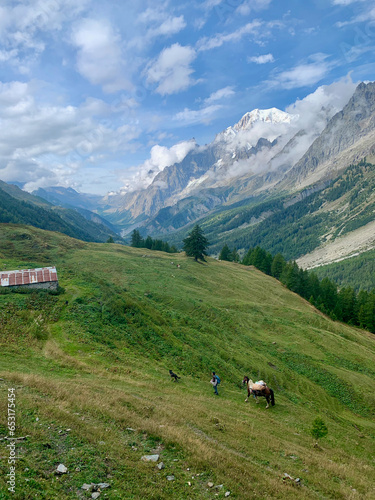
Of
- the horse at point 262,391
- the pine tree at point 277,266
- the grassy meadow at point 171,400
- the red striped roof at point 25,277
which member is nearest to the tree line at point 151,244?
the pine tree at point 277,266

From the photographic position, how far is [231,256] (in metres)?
143

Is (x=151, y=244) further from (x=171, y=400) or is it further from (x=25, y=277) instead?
(x=171, y=400)

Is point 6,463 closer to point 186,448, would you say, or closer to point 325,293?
point 186,448

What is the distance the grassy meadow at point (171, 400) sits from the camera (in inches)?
403

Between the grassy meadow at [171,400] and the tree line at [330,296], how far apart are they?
3464 centimetres

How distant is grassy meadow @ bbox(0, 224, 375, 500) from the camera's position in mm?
10242

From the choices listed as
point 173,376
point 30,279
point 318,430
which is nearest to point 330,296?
point 318,430

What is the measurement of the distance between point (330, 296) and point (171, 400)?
312 ft

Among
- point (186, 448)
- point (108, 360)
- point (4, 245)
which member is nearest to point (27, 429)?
point (186, 448)

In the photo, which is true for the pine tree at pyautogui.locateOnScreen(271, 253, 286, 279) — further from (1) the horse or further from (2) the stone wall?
(2) the stone wall

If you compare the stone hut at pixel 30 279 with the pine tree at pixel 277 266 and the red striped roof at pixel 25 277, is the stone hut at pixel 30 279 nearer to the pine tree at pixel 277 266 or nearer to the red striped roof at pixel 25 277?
the red striped roof at pixel 25 277

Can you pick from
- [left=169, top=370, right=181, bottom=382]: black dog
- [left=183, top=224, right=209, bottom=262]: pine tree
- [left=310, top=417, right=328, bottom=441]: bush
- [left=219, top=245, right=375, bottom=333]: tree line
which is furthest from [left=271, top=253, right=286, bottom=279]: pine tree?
[left=310, top=417, right=328, bottom=441]: bush

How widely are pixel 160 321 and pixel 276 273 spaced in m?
89.9

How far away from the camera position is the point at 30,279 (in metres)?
35.1
